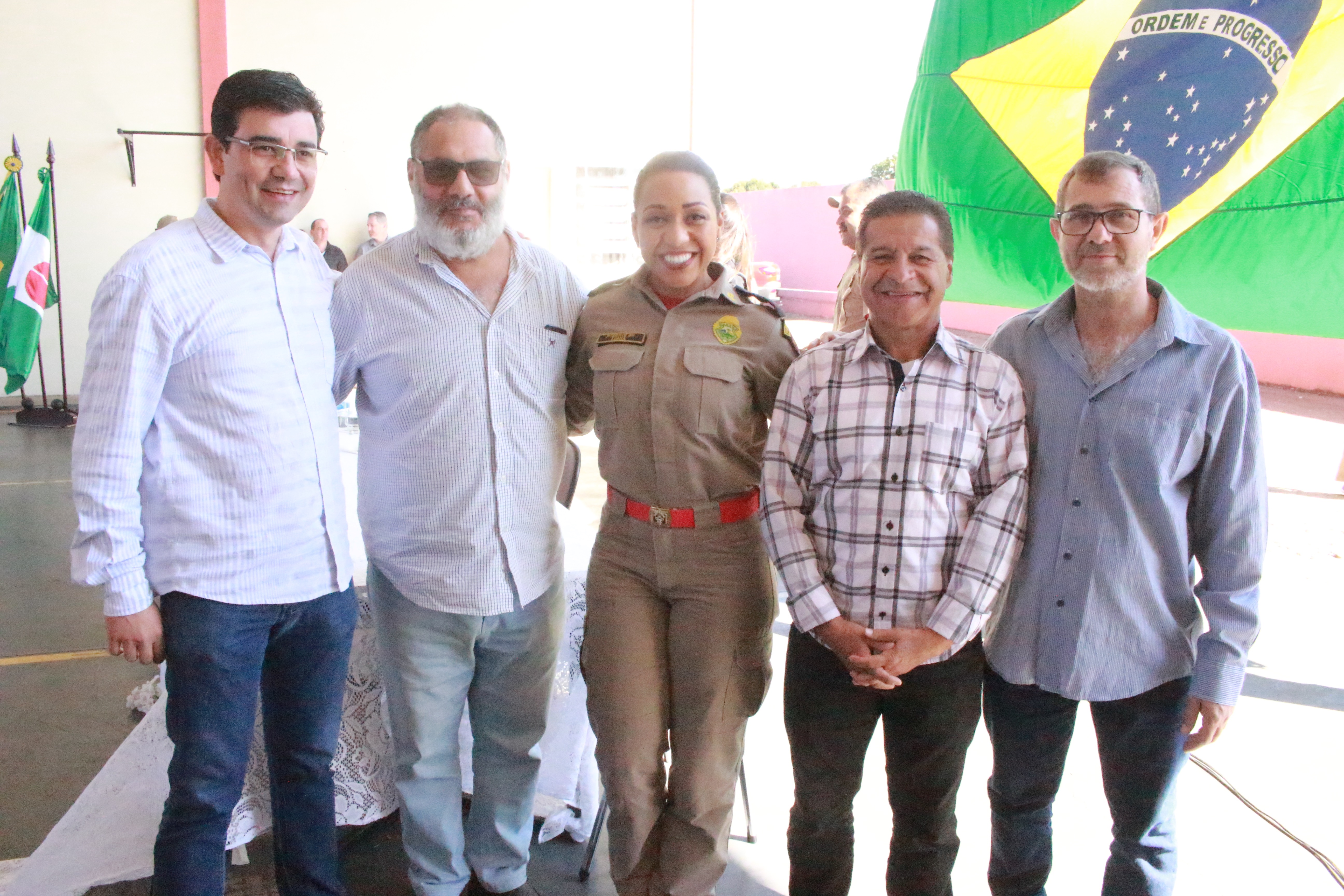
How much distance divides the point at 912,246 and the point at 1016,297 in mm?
1981

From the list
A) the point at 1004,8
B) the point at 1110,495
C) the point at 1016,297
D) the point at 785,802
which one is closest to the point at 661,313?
the point at 1110,495

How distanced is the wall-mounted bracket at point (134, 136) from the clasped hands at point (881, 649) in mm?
9790

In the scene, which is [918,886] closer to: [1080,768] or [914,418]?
[914,418]

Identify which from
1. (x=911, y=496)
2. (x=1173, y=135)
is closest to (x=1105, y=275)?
(x=911, y=496)

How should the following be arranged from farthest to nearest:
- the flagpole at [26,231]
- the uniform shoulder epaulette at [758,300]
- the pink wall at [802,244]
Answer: the pink wall at [802,244] < the flagpole at [26,231] < the uniform shoulder epaulette at [758,300]

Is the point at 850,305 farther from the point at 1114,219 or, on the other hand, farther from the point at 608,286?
the point at 1114,219

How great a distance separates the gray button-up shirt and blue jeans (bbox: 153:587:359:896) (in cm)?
146

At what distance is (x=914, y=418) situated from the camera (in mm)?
1705

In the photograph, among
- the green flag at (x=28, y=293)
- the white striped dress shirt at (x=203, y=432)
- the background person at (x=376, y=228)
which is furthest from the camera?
the background person at (x=376, y=228)

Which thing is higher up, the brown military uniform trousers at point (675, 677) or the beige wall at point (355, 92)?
the beige wall at point (355, 92)

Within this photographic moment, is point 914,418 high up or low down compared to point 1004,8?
down

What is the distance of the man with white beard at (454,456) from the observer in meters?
1.93

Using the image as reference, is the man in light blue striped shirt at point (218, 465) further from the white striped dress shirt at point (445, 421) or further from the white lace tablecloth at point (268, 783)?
the white lace tablecloth at point (268, 783)

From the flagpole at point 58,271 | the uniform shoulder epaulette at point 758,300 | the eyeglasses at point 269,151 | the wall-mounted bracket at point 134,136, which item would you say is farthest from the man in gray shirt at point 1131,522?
the wall-mounted bracket at point 134,136
